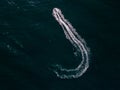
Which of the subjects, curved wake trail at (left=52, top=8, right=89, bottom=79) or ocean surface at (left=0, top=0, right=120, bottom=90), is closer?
ocean surface at (left=0, top=0, right=120, bottom=90)

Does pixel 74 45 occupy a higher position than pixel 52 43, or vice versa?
pixel 52 43

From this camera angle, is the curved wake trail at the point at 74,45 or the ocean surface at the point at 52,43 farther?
the curved wake trail at the point at 74,45

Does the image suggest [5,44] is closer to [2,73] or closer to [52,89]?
[2,73]

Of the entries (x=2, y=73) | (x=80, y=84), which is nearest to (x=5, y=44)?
(x=2, y=73)
